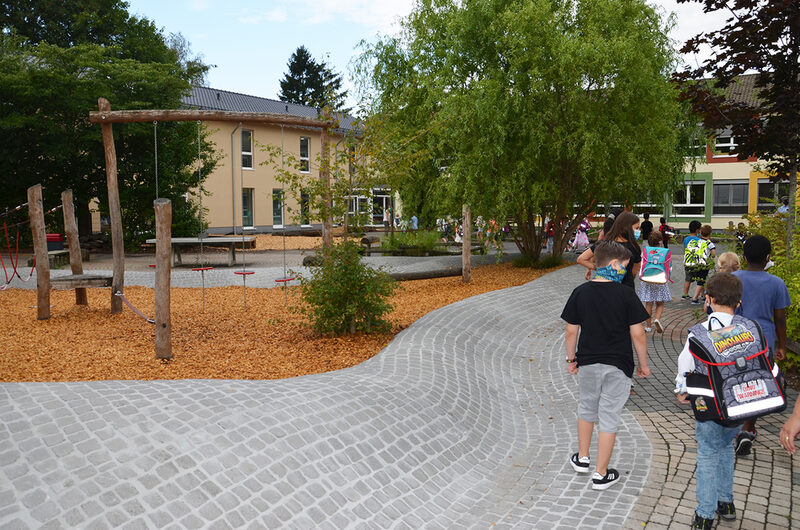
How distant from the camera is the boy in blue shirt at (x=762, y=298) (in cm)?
512

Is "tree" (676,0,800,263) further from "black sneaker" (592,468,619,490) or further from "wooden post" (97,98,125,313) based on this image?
"wooden post" (97,98,125,313)

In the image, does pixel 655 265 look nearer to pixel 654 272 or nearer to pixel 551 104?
pixel 654 272

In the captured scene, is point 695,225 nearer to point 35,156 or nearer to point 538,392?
point 538,392

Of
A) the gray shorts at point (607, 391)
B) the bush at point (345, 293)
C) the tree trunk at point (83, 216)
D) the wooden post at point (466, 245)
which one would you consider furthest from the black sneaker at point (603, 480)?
the tree trunk at point (83, 216)

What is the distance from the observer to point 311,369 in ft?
25.0

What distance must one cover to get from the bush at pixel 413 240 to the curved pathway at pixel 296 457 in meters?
16.8

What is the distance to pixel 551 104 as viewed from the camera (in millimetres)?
16094

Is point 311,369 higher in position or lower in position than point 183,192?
lower

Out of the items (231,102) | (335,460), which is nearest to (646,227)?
(335,460)

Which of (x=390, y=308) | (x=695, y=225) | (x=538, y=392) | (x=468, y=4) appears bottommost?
(x=538, y=392)

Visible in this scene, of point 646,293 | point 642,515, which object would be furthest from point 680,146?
point 642,515

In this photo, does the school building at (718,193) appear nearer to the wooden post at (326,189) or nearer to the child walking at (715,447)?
the wooden post at (326,189)

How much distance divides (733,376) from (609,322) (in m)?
1.04

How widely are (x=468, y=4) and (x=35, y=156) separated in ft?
55.1
